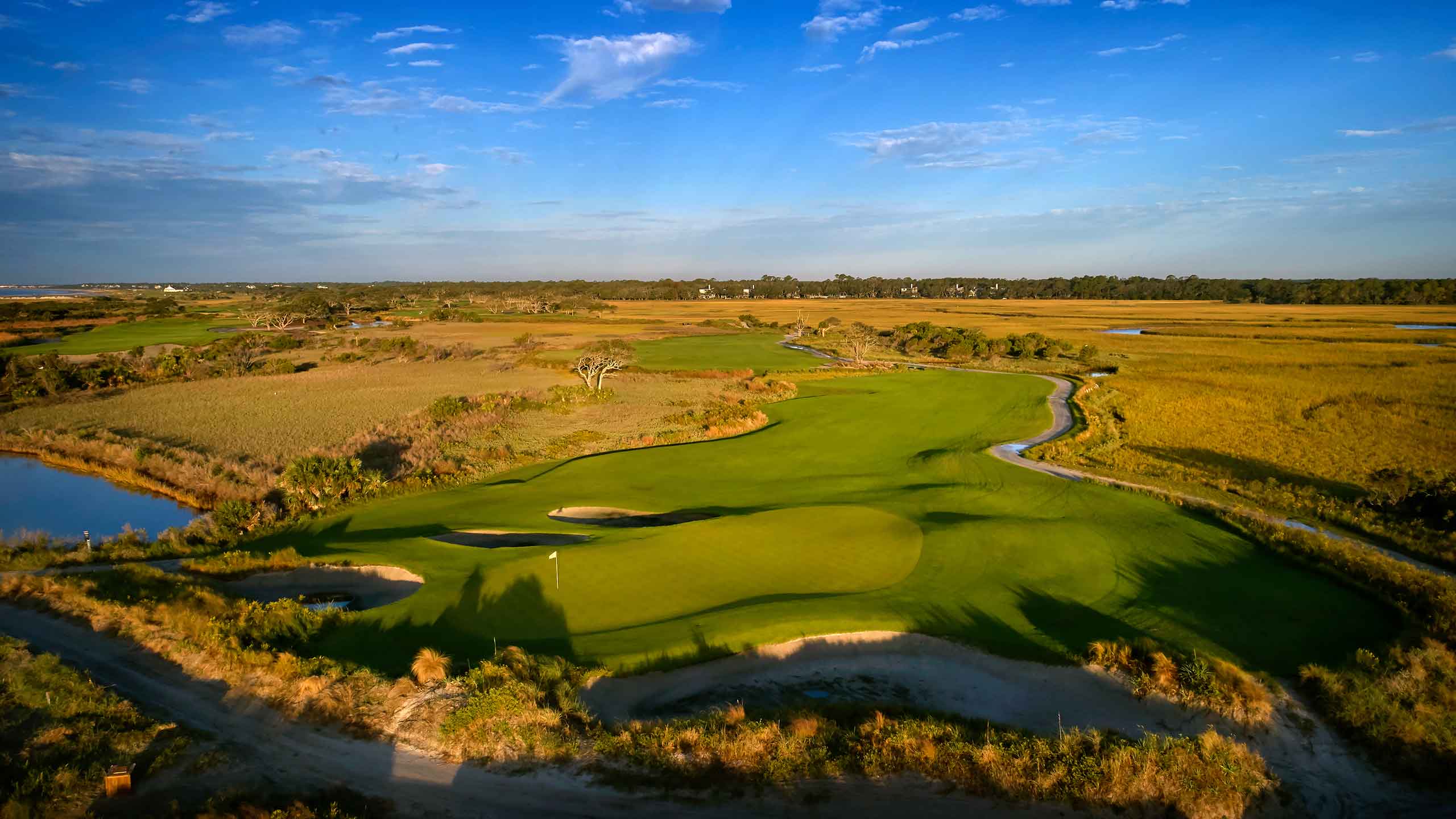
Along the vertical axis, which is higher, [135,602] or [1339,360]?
[1339,360]

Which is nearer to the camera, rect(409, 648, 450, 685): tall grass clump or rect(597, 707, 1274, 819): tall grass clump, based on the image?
rect(597, 707, 1274, 819): tall grass clump

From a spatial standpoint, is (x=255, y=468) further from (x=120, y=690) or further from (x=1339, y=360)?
(x=1339, y=360)

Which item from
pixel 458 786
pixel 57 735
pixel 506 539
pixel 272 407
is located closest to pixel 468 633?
pixel 458 786

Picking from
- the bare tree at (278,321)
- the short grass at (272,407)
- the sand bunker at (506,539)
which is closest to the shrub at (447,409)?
the short grass at (272,407)

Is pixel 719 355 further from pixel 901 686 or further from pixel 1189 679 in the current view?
pixel 1189 679

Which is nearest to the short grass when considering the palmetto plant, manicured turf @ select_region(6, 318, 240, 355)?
the palmetto plant

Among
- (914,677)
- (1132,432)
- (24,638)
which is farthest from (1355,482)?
(24,638)

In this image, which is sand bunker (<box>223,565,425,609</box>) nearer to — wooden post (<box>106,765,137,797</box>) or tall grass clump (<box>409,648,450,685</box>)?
tall grass clump (<box>409,648,450,685</box>)
